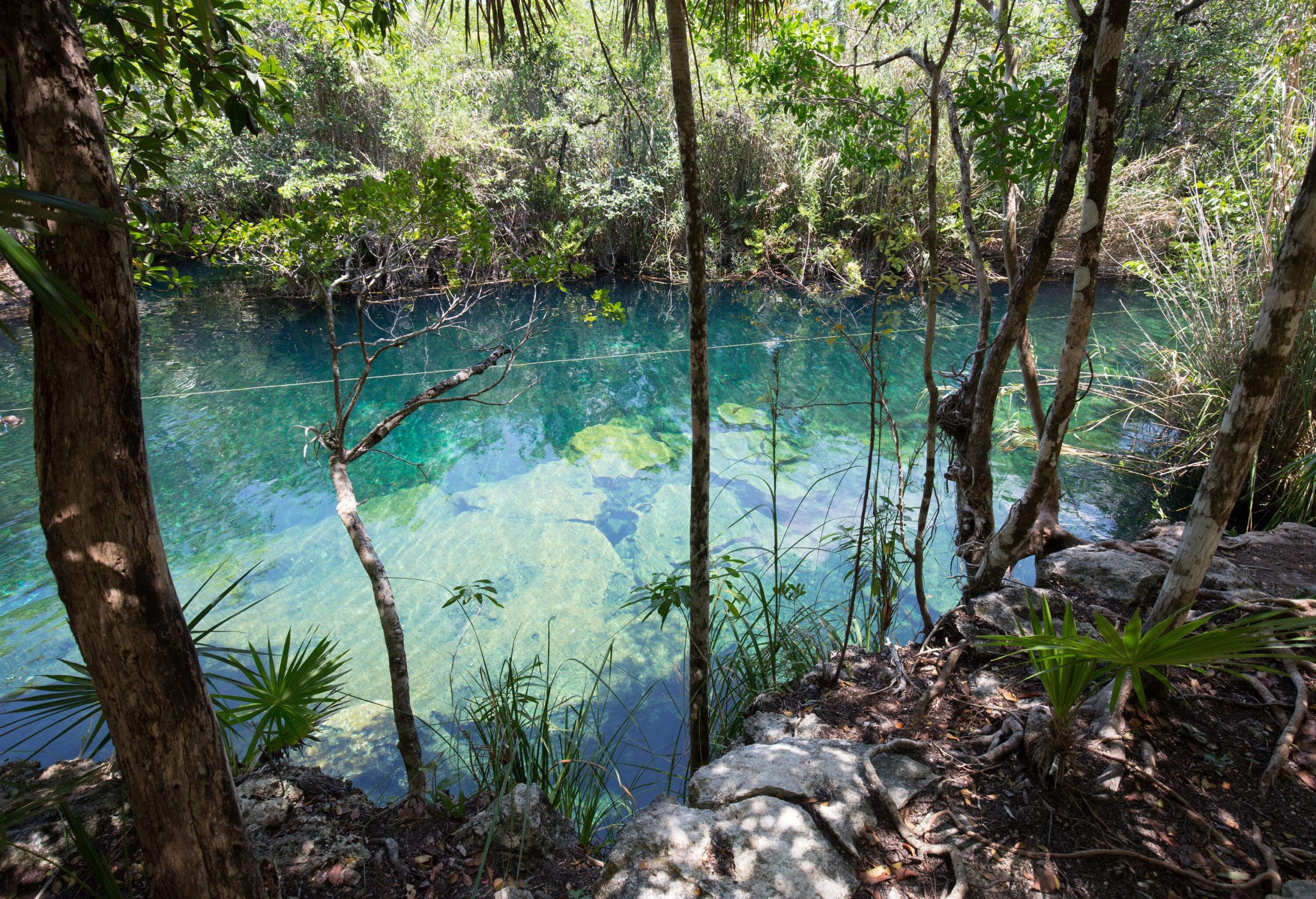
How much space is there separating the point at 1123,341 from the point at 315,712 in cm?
907

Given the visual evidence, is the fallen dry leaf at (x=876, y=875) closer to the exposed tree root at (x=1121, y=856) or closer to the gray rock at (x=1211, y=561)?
the exposed tree root at (x=1121, y=856)

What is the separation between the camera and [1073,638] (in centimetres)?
127

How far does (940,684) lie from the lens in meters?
2.08

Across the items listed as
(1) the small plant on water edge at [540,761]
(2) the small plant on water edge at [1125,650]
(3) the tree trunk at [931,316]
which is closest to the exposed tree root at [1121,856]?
(2) the small plant on water edge at [1125,650]

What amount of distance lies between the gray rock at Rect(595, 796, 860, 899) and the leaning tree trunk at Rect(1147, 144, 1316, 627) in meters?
0.91

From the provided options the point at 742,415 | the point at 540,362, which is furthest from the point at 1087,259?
the point at 540,362

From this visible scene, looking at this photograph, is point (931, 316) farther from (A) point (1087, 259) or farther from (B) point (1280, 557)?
(B) point (1280, 557)

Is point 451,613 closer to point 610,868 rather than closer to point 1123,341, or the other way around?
point 610,868

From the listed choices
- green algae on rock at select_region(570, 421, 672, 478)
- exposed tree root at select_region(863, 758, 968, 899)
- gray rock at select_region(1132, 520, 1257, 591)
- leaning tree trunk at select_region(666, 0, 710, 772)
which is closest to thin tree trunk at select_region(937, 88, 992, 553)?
gray rock at select_region(1132, 520, 1257, 591)

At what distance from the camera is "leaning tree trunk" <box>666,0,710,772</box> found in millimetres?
1557

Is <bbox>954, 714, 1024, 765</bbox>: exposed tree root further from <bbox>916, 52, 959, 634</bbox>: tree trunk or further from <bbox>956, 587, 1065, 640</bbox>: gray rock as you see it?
<bbox>916, 52, 959, 634</bbox>: tree trunk

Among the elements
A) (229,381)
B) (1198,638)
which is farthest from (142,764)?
(229,381)

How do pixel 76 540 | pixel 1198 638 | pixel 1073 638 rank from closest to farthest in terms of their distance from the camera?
pixel 76 540, pixel 1198 638, pixel 1073 638

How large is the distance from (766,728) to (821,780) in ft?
1.81
